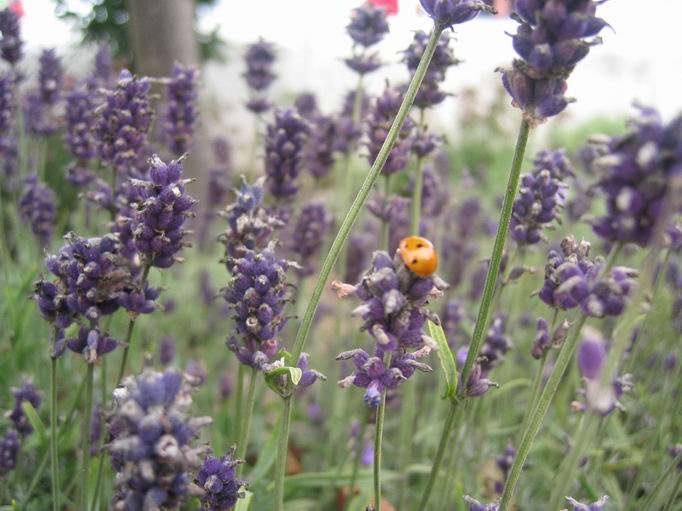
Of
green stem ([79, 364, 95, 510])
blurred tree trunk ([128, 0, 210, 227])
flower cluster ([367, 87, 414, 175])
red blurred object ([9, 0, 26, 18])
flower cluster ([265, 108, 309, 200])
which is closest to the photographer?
green stem ([79, 364, 95, 510])

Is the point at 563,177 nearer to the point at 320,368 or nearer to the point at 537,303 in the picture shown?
the point at 537,303

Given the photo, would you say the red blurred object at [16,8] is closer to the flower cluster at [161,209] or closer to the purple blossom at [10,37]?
the purple blossom at [10,37]

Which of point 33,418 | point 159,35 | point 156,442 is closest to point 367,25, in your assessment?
point 33,418

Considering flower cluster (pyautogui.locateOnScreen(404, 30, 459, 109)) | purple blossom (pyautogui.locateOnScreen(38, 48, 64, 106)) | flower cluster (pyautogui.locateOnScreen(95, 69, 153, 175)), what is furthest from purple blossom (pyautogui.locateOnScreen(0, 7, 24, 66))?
flower cluster (pyautogui.locateOnScreen(404, 30, 459, 109))

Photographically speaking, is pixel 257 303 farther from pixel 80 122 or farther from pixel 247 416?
pixel 80 122

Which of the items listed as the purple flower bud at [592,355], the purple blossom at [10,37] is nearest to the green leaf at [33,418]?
the purple flower bud at [592,355]

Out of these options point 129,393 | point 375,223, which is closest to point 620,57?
point 375,223

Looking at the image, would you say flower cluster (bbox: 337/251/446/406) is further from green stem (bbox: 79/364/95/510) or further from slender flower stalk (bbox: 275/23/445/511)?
green stem (bbox: 79/364/95/510)
